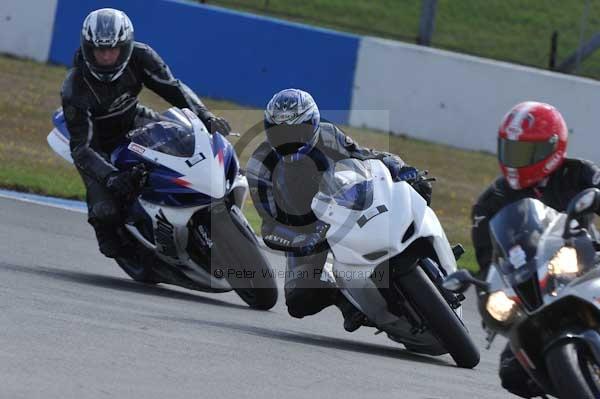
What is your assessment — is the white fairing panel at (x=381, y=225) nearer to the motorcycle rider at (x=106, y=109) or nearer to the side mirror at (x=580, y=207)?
the motorcycle rider at (x=106, y=109)

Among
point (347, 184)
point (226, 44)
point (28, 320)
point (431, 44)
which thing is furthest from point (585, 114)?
point (28, 320)

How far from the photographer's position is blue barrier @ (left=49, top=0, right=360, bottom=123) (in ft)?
56.7

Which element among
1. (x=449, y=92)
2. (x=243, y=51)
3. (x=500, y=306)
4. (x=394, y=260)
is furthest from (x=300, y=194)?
(x=243, y=51)

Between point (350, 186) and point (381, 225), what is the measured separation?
12.6 inches

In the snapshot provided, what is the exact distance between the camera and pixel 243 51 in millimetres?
17516

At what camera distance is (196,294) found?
29.5 ft

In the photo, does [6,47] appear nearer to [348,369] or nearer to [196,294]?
[196,294]

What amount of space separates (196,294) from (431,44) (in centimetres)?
911

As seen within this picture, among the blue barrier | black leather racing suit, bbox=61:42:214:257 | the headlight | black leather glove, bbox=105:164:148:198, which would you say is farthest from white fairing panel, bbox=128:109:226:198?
the blue barrier

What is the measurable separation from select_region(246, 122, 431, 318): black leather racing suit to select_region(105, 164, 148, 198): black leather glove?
77 centimetres

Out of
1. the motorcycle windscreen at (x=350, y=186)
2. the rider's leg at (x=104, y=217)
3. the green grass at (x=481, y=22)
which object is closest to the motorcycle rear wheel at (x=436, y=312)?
the motorcycle windscreen at (x=350, y=186)

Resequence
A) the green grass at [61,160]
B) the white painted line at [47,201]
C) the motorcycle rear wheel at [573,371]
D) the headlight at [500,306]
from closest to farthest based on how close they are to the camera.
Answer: the motorcycle rear wheel at [573,371], the headlight at [500,306], the white painted line at [47,201], the green grass at [61,160]

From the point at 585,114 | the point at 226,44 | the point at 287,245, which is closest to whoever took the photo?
the point at 287,245

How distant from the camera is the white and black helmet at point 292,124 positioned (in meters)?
7.81
